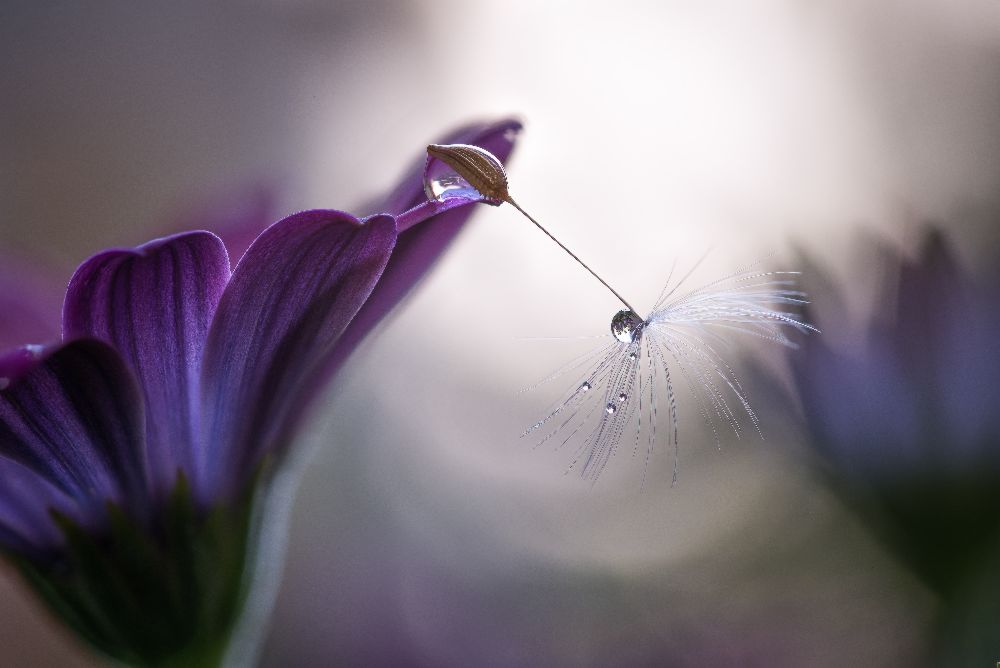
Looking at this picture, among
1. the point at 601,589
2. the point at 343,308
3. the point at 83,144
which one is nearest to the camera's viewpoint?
the point at 343,308

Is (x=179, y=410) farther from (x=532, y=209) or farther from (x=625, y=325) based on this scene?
(x=532, y=209)

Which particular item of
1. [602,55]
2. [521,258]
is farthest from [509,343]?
[602,55]

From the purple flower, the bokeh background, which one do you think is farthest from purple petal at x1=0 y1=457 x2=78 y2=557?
the bokeh background

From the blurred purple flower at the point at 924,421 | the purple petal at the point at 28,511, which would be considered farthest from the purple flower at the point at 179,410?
the blurred purple flower at the point at 924,421

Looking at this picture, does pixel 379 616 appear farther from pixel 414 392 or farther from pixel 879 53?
pixel 879 53

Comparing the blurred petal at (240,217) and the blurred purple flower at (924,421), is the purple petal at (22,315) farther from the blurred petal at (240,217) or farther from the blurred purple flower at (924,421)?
the blurred purple flower at (924,421)

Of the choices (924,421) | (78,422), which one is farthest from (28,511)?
(924,421)

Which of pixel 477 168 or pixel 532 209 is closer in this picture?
pixel 477 168
